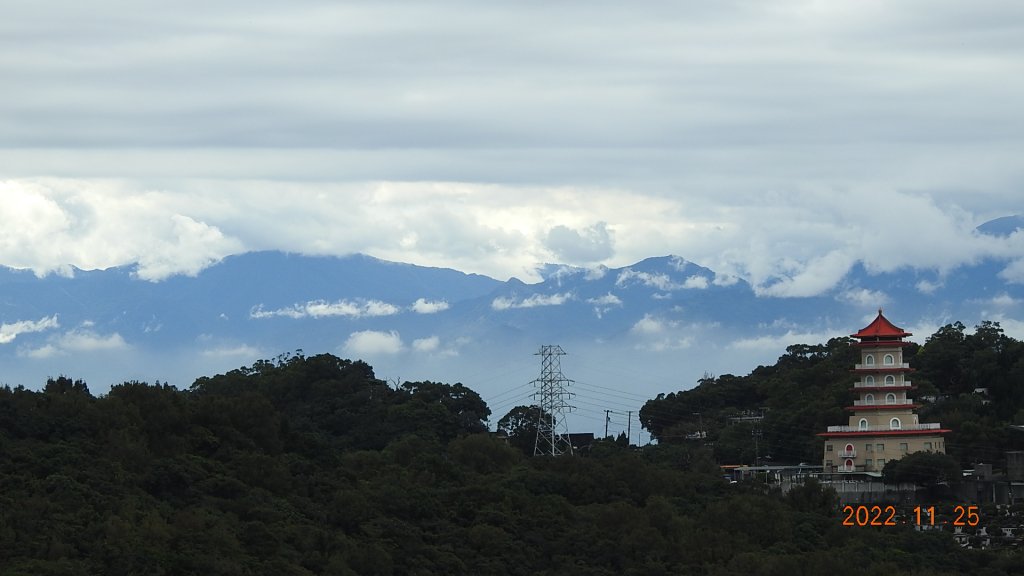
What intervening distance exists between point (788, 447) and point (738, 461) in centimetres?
333

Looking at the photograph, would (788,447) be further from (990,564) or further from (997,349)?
(990,564)

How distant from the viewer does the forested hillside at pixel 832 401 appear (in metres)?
109

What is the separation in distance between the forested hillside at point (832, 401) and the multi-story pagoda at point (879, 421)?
2.38 m

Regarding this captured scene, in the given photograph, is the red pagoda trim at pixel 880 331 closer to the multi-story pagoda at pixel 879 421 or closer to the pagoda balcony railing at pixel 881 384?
the multi-story pagoda at pixel 879 421

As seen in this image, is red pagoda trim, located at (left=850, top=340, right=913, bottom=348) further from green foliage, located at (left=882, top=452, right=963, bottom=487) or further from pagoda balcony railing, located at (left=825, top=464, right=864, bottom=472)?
green foliage, located at (left=882, top=452, right=963, bottom=487)

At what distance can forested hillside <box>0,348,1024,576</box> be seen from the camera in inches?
2283

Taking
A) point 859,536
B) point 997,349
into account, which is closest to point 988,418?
point 997,349

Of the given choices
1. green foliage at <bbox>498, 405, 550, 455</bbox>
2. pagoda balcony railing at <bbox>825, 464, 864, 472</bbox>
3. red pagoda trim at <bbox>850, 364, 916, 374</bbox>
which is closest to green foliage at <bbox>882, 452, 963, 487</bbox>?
→ pagoda balcony railing at <bbox>825, 464, 864, 472</bbox>

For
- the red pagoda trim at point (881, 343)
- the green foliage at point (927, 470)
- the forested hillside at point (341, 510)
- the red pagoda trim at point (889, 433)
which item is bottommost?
the forested hillside at point (341, 510)

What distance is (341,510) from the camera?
6794 cm

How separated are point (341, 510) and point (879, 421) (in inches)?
1887

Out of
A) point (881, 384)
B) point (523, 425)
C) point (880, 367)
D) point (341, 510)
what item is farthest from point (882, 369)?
point (341, 510)

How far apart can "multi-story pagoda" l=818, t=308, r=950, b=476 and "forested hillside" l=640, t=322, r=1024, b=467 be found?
238 cm

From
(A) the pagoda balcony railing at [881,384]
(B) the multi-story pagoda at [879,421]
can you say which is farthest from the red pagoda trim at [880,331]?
(A) the pagoda balcony railing at [881,384]
